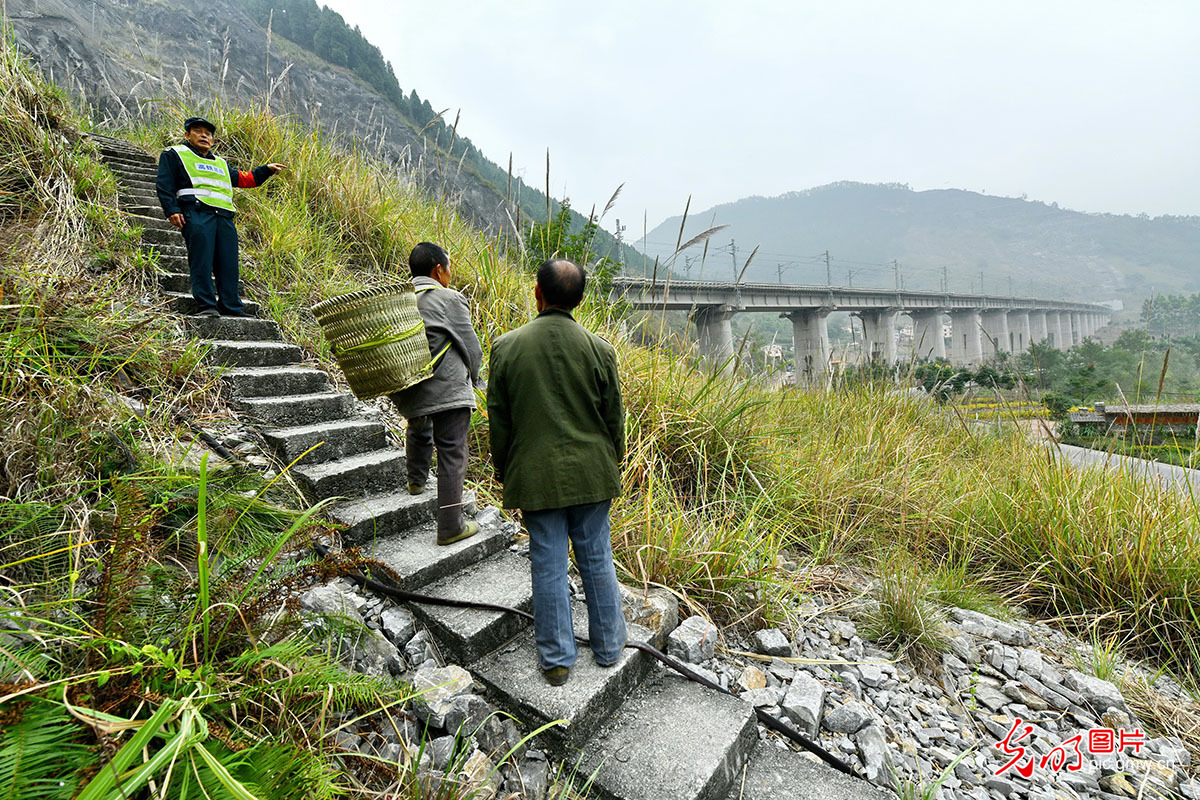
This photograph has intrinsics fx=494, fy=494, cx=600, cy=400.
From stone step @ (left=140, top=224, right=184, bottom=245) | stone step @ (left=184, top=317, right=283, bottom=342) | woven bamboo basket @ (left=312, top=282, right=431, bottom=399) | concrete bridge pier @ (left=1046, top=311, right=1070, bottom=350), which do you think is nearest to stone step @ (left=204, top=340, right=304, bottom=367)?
stone step @ (left=184, top=317, right=283, bottom=342)

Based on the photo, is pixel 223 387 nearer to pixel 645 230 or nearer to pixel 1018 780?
pixel 645 230

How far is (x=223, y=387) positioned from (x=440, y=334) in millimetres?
1402

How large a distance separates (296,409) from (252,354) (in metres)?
0.61

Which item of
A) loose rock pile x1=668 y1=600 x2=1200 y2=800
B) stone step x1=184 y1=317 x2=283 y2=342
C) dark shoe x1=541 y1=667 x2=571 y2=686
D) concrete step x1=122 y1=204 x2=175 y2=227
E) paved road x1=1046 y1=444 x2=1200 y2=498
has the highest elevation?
concrete step x1=122 y1=204 x2=175 y2=227

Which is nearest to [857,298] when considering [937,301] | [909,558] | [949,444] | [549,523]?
[937,301]

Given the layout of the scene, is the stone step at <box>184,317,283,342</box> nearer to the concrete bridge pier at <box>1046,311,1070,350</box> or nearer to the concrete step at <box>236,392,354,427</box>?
the concrete step at <box>236,392,354,427</box>

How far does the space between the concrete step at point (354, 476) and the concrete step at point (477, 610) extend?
79cm

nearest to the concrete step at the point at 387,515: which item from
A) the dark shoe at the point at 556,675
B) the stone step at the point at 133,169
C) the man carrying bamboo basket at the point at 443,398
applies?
the man carrying bamboo basket at the point at 443,398

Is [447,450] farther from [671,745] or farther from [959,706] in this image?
[959,706]

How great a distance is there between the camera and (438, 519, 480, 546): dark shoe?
2.43 meters

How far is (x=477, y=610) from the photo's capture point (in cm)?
206

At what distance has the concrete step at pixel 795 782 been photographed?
162 cm

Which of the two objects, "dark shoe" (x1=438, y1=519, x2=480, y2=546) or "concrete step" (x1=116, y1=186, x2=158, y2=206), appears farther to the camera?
"concrete step" (x1=116, y1=186, x2=158, y2=206)

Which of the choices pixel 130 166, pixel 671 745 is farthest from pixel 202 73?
pixel 671 745
